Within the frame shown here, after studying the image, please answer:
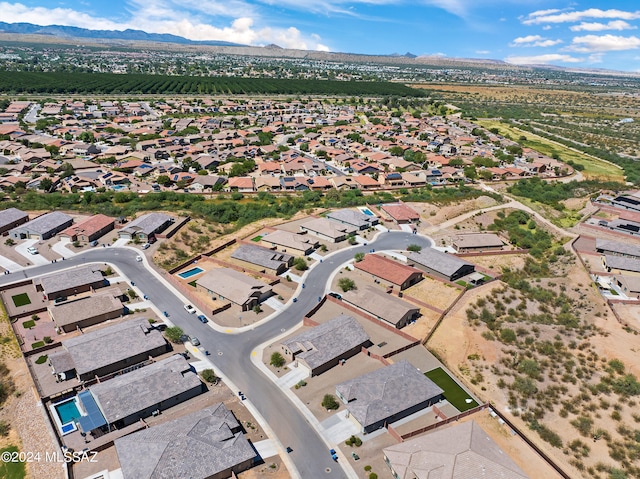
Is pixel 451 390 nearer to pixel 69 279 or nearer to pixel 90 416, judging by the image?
pixel 90 416

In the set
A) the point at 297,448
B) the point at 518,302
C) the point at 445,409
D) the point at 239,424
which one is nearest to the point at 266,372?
the point at 239,424

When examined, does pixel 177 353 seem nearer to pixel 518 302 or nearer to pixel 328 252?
pixel 328 252

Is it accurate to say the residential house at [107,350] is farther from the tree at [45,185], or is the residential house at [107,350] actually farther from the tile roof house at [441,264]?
the tree at [45,185]

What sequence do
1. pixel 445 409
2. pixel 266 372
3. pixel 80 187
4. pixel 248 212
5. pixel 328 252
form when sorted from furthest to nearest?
pixel 80 187 < pixel 248 212 < pixel 328 252 < pixel 266 372 < pixel 445 409

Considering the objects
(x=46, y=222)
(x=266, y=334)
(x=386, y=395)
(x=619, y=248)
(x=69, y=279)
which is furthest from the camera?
(x=46, y=222)

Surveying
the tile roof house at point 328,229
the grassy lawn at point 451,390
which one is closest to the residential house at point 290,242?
the tile roof house at point 328,229

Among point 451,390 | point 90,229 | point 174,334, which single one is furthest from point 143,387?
point 90,229
